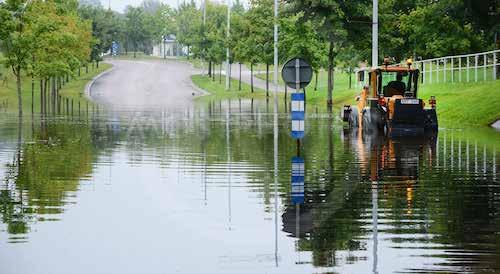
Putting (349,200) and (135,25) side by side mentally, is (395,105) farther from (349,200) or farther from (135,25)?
(135,25)

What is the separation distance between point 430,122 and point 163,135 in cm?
917

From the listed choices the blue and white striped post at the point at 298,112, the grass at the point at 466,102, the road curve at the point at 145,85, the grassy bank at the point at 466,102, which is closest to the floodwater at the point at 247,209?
the blue and white striped post at the point at 298,112

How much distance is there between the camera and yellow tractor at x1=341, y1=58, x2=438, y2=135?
32594 millimetres

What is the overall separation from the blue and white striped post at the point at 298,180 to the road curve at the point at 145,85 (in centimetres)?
5059

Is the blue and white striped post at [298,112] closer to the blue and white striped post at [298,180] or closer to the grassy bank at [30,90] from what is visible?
the blue and white striped post at [298,180]

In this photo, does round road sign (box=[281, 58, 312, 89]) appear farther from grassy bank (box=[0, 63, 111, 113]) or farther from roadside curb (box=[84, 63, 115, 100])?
roadside curb (box=[84, 63, 115, 100])

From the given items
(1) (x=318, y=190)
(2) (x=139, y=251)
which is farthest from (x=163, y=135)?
(2) (x=139, y=251)

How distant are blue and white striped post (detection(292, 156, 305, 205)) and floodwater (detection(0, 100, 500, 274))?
2.1 inches

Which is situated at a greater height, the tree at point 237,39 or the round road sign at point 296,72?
the tree at point 237,39

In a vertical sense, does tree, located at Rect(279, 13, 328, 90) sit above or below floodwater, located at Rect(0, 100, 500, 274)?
above

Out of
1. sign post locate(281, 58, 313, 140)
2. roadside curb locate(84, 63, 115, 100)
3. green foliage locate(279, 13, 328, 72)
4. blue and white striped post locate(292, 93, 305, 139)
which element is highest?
green foliage locate(279, 13, 328, 72)

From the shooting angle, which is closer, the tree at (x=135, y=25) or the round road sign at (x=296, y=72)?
the round road sign at (x=296, y=72)

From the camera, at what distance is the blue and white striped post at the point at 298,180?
571 inches

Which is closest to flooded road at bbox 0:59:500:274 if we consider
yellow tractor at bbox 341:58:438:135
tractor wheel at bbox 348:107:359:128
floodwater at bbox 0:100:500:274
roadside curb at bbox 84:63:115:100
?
floodwater at bbox 0:100:500:274
